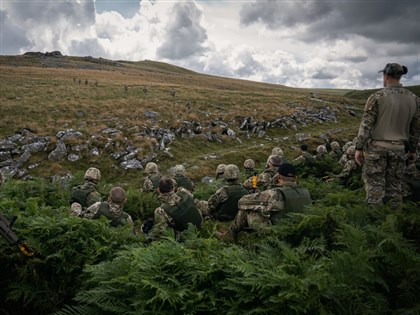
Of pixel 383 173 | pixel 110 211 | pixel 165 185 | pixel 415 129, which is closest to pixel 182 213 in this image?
pixel 165 185

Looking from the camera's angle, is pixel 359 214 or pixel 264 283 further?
pixel 359 214

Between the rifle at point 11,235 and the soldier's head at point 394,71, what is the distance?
737cm

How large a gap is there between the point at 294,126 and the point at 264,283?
113 ft

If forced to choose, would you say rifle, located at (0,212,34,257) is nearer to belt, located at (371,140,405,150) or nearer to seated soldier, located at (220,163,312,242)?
seated soldier, located at (220,163,312,242)

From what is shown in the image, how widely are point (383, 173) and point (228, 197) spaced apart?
4.32 metres

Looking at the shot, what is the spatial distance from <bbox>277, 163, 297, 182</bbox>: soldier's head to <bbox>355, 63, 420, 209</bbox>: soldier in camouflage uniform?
4.82 ft

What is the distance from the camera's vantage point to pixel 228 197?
32.6 ft

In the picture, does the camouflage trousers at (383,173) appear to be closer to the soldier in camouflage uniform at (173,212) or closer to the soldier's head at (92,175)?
the soldier in camouflage uniform at (173,212)

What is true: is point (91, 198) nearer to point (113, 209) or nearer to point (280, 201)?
point (113, 209)

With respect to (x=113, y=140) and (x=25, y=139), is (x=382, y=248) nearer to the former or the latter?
(x=113, y=140)

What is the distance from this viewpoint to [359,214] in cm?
595

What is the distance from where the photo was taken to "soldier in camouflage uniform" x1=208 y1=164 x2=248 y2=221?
32.3 feet

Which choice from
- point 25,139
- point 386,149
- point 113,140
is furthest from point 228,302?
point 25,139

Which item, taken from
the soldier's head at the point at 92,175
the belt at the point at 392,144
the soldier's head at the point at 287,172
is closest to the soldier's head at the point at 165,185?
the soldier's head at the point at 287,172
